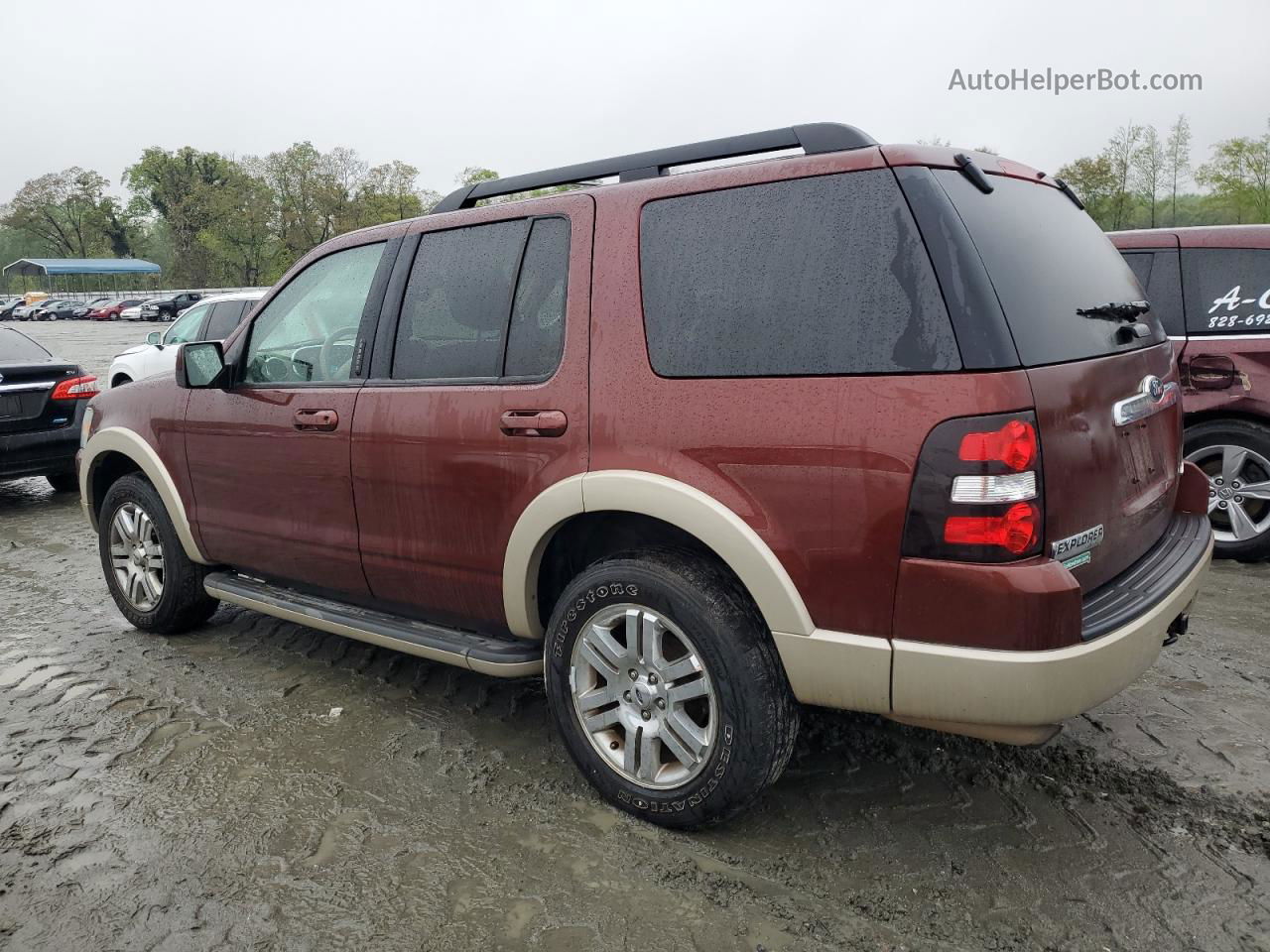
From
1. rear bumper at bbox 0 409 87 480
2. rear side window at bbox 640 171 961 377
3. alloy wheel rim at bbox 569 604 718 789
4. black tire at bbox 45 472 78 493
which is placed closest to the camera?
rear side window at bbox 640 171 961 377

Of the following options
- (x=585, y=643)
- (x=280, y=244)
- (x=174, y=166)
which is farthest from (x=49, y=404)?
(x=174, y=166)

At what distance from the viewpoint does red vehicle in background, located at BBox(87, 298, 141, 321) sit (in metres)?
61.0

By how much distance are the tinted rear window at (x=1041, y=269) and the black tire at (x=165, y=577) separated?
3745mm

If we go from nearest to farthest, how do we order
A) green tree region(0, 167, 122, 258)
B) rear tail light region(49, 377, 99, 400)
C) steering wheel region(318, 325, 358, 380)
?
steering wheel region(318, 325, 358, 380) < rear tail light region(49, 377, 99, 400) < green tree region(0, 167, 122, 258)

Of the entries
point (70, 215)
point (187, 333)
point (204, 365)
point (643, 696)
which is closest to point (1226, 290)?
point (643, 696)

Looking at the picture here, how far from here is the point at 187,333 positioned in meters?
11.9

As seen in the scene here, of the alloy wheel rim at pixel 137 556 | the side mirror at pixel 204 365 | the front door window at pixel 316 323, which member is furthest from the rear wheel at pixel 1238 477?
the alloy wheel rim at pixel 137 556

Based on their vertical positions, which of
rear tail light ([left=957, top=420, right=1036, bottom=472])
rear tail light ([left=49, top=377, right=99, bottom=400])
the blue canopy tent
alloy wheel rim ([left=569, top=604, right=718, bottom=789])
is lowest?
alloy wheel rim ([left=569, top=604, right=718, bottom=789])

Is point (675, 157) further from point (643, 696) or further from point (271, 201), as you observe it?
point (271, 201)

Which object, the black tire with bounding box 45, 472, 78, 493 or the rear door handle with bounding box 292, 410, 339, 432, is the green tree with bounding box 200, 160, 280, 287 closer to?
the black tire with bounding box 45, 472, 78, 493

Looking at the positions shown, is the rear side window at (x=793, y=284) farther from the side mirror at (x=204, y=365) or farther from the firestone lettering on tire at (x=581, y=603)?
the side mirror at (x=204, y=365)

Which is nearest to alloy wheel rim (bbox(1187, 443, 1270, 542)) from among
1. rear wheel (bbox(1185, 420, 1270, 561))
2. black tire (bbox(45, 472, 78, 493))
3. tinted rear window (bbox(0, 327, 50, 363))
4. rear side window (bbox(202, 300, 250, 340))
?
rear wheel (bbox(1185, 420, 1270, 561))

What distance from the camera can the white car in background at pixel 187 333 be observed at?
11.2 meters

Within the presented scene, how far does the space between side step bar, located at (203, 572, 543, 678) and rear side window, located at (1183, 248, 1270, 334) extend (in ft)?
14.7
